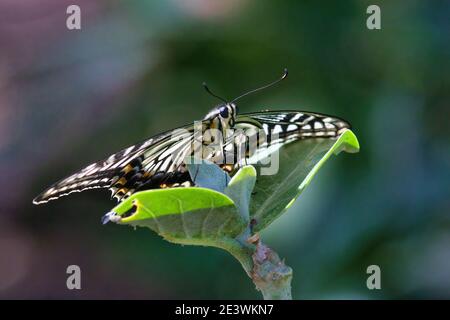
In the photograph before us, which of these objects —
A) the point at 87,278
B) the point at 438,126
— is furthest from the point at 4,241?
the point at 438,126

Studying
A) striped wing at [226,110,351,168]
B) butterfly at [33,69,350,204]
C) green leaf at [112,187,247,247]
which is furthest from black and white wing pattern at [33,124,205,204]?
green leaf at [112,187,247,247]

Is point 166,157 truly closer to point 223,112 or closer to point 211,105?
point 223,112

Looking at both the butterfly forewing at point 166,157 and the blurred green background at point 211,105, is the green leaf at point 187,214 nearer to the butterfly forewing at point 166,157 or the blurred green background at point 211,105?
the butterfly forewing at point 166,157


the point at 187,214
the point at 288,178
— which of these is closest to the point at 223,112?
the point at 288,178

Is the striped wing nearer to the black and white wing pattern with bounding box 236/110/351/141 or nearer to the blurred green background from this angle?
the black and white wing pattern with bounding box 236/110/351/141

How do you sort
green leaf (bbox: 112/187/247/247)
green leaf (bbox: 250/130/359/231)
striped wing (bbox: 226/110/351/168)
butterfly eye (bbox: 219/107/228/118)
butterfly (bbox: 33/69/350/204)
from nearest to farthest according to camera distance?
green leaf (bbox: 112/187/247/247), green leaf (bbox: 250/130/359/231), striped wing (bbox: 226/110/351/168), butterfly (bbox: 33/69/350/204), butterfly eye (bbox: 219/107/228/118)

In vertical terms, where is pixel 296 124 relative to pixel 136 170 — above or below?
above
